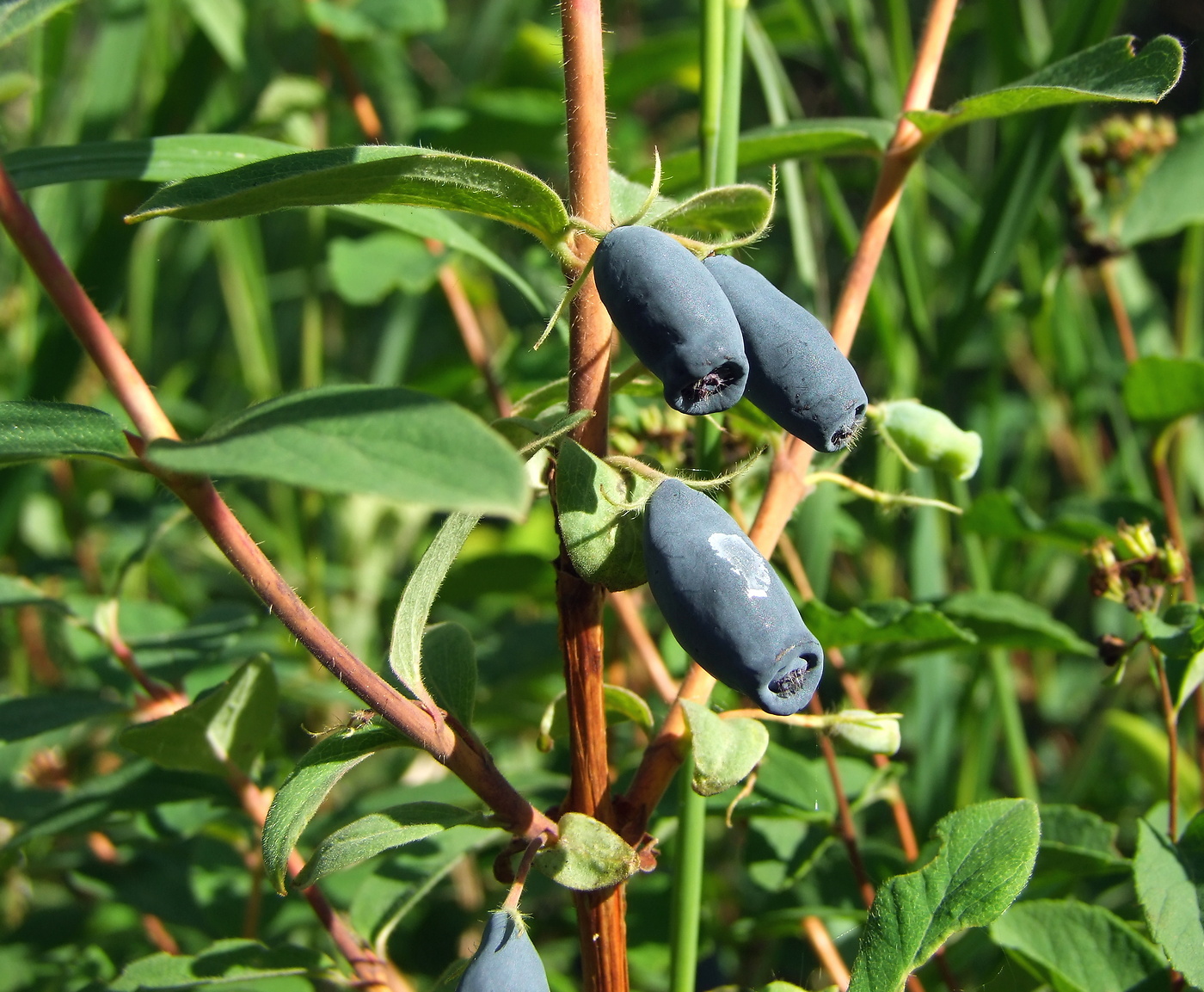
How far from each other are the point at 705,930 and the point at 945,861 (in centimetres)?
63

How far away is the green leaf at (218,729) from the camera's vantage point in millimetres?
970

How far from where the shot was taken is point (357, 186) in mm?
638

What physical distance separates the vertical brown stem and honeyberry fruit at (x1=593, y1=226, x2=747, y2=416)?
84 millimetres

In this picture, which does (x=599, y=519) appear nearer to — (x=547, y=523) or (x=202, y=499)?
(x=202, y=499)

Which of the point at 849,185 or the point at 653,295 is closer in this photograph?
the point at 653,295

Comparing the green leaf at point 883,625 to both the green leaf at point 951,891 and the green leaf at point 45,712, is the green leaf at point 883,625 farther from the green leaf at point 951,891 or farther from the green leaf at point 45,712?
the green leaf at point 45,712

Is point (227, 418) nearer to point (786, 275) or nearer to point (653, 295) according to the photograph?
point (653, 295)

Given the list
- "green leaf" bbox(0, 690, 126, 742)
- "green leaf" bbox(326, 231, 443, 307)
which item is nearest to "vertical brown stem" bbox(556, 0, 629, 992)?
"green leaf" bbox(0, 690, 126, 742)

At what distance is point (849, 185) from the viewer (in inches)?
90.7

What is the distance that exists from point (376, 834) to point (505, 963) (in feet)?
0.41

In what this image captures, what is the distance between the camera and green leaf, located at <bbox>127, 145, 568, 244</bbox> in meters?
0.62

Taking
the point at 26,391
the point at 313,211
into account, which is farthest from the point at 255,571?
the point at 313,211

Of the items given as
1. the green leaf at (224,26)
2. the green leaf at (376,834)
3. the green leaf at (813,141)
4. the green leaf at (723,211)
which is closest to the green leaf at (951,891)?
the green leaf at (376,834)

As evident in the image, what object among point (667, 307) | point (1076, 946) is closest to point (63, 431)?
point (667, 307)
